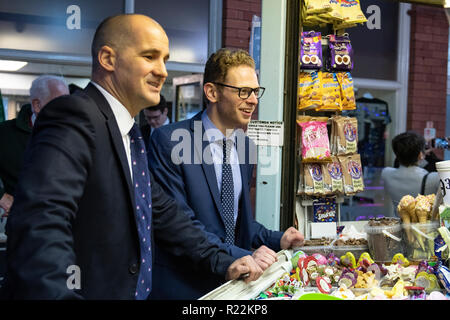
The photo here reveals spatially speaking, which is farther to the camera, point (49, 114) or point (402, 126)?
point (402, 126)

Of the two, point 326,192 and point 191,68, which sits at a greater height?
point 191,68

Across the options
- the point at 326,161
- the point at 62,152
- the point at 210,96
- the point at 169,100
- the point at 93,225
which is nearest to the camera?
the point at 62,152

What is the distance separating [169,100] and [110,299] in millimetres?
4927

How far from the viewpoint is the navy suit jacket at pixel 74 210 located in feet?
3.78

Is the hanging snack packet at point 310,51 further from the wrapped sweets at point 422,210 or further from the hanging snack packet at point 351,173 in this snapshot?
the wrapped sweets at point 422,210

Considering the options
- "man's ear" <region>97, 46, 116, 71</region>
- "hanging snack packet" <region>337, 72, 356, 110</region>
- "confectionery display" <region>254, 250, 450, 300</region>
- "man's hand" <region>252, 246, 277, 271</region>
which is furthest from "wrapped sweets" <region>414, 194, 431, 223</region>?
"man's ear" <region>97, 46, 116, 71</region>

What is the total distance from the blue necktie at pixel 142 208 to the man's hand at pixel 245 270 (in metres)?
0.32

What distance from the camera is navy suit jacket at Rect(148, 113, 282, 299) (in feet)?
7.08

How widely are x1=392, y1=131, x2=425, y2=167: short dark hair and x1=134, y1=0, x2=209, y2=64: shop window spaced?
2642mm

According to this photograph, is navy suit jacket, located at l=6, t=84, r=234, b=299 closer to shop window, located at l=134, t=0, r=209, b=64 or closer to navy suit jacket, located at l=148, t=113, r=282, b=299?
navy suit jacket, located at l=148, t=113, r=282, b=299

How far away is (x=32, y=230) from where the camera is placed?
3.83ft

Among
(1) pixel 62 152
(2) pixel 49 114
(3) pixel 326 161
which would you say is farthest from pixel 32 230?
(3) pixel 326 161

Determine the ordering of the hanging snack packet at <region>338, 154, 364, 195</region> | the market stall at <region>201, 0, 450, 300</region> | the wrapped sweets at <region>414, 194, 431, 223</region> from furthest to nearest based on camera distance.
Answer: the hanging snack packet at <region>338, 154, 364, 195</region> → the wrapped sweets at <region>414, 194, 431, 223</region> → the market stall at <region>201, 0, 450, 300</region>
